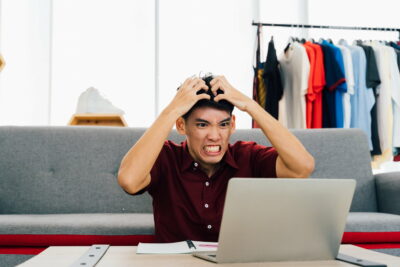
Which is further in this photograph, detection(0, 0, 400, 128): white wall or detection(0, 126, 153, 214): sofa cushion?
detection(0, 0, 400, 128): white wall

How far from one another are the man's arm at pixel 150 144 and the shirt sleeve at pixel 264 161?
31 cm

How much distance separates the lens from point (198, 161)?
4.94 ft

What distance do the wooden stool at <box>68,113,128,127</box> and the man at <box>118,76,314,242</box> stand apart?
1.29 m

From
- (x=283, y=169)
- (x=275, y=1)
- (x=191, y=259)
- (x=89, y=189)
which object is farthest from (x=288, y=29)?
(x=191, y=259)

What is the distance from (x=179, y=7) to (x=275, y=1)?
0.94 meters

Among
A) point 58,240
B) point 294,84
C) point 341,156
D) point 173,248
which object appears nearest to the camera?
point 173,248

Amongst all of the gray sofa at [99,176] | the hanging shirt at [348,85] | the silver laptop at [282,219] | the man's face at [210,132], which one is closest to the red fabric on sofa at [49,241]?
the gray sofa at [99,176]

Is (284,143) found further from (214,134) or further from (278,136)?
(214,134)

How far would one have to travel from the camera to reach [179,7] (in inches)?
178

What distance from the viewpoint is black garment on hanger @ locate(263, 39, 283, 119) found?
3.45 m

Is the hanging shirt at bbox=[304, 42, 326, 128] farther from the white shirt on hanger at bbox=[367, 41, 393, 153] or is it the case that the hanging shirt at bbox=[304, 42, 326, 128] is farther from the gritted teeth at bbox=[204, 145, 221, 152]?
the gritted teeth at bbox=[204, 145, 221, 152]

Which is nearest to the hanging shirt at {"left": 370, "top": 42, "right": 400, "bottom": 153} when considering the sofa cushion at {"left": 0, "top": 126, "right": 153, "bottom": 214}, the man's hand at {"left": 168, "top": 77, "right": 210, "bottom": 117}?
the sofa cushion at {"left": 0, "top": 126, "right": 153, "bottom": 214}

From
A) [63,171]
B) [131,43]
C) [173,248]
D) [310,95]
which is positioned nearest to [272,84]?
[310,95]

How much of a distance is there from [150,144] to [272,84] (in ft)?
7.42
